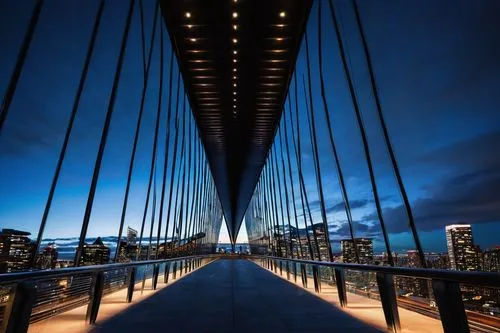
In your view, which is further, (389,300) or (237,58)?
(237,58)

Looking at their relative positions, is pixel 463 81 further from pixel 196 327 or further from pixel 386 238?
pixel 196 327

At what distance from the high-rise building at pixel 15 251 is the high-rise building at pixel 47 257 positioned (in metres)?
0.18

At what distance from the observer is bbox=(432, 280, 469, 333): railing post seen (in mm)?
1808

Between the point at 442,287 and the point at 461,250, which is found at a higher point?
the point at 461,250

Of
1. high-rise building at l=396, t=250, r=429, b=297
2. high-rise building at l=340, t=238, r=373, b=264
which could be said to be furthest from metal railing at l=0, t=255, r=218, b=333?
high-rise building at l=340, t=238, r=373, b=264

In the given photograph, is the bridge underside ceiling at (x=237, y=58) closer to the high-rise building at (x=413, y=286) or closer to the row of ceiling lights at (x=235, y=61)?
the row of ceiling lights at (x=235, y=61)

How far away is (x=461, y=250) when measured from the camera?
401cm

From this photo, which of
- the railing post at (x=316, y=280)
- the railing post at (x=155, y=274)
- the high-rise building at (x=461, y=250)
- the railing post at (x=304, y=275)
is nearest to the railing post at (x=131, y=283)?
the railing post at (x=155, y=274)

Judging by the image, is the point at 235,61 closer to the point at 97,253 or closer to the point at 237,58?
the point at 237,58

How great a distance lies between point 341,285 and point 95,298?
2883 mm

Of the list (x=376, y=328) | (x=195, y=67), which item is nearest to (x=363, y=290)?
(x=376, y=328)

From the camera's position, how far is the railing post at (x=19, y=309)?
6.22 feet

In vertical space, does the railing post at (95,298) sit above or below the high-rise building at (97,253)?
below

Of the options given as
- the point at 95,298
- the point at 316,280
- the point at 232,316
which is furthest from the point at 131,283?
the point at 316,280
